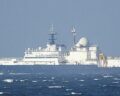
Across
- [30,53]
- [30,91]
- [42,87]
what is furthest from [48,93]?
[30,53]

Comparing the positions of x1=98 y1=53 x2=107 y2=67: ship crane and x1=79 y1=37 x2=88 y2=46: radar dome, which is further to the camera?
x1=79 y1=37 x2=88 y2=46: radar dome

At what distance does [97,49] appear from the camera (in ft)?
632

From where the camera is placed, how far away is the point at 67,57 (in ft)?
607

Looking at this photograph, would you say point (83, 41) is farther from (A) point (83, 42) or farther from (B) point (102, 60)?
(B) point (102, 60)

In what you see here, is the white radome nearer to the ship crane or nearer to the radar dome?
the radar dome

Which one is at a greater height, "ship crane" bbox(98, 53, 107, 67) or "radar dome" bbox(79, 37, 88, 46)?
"radar dome" bbox(79, 37, 88, 46)

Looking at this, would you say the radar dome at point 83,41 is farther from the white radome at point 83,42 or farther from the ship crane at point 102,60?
the ship crane at point 102,60

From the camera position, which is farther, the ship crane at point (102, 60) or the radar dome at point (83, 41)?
the radar dome at point (83, 41)

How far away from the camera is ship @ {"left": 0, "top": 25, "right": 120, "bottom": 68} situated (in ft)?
596

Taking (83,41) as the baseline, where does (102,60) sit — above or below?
below

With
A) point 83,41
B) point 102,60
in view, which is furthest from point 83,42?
point 102,60

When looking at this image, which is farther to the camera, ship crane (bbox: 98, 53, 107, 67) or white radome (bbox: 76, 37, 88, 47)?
white radome (bbox: 76, 37, 88, 47)

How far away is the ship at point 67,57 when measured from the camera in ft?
596

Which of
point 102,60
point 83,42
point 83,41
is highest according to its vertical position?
point 83,41
